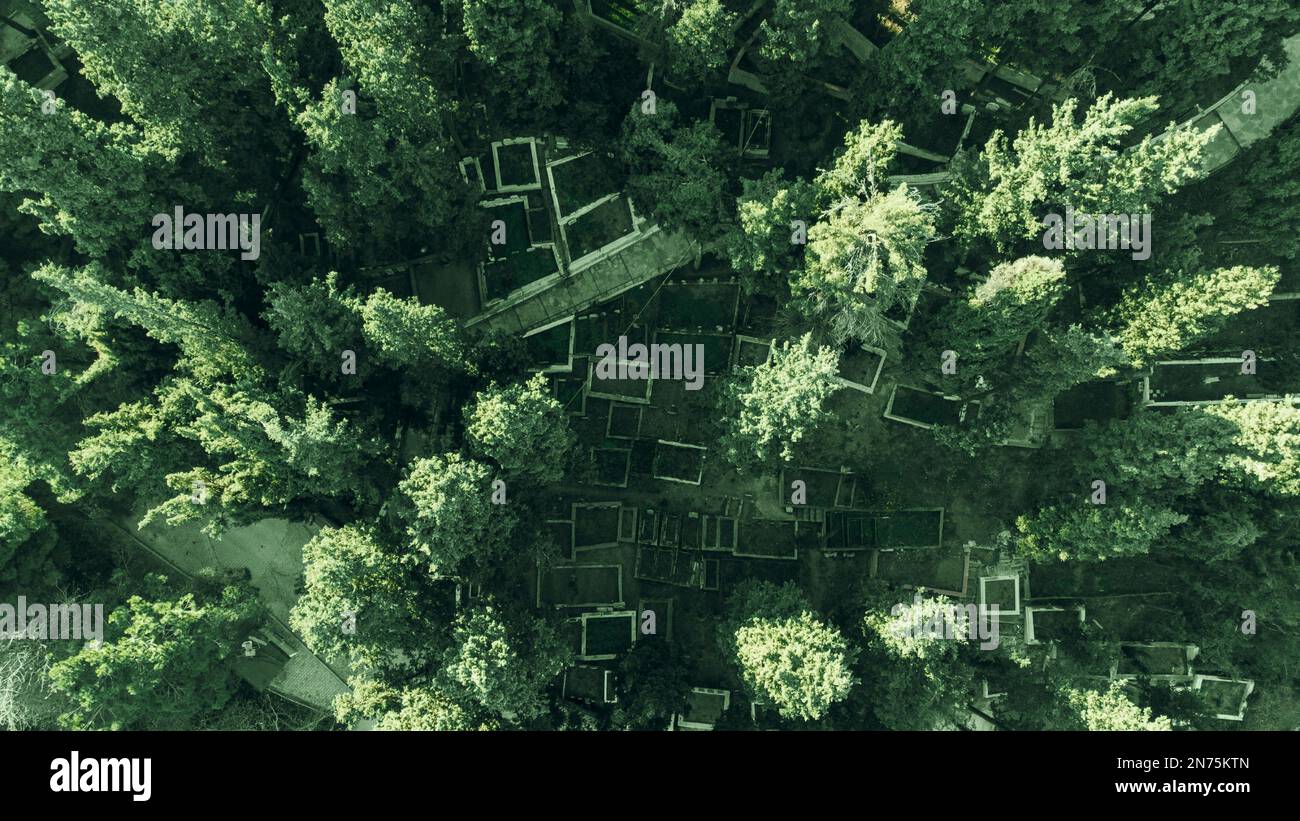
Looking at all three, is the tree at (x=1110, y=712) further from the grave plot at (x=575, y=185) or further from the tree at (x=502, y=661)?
the grave plot at (x=575, y=185)

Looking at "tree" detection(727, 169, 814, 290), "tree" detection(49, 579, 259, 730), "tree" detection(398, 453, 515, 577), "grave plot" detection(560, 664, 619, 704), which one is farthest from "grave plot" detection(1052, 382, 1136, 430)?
"tree" detection(49, 579, 259, 730)

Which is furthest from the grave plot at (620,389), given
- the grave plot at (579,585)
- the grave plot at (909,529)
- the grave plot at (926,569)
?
the grave plot at (926,569)

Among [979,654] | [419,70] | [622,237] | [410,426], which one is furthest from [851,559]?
[419,70]

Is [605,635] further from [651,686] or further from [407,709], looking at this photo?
[407,709]

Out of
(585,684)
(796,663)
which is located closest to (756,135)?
(796,663)

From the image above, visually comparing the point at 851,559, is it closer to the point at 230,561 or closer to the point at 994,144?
the point at 994,144
